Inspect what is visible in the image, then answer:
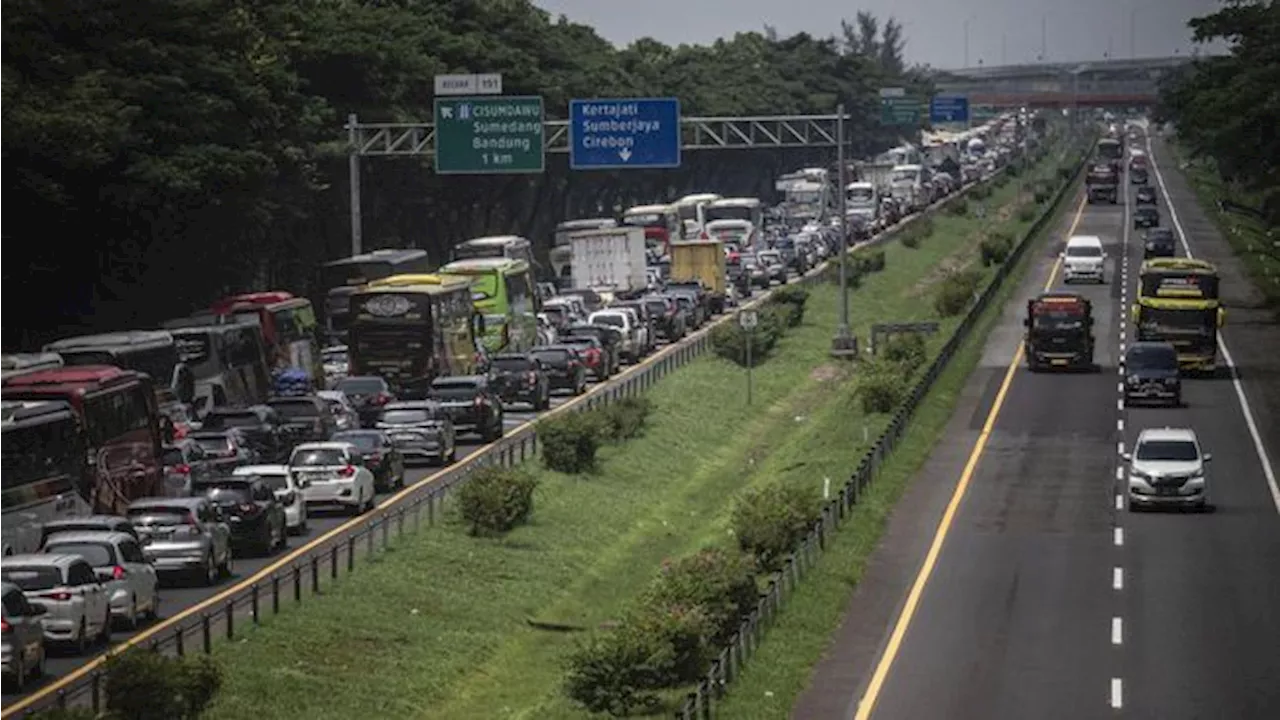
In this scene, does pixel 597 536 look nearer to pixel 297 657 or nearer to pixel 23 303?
pixel 297 657

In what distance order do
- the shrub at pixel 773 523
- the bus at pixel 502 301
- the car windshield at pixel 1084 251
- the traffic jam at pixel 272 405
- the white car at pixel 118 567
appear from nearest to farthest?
the white car at pixel 118 567 → the traffic jam at pixel 272 405 → the shrub at pixel 773 523 → the bus at pixel 502 301 → the car windshield at pixel 1084 251

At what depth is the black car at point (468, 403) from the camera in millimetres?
70562

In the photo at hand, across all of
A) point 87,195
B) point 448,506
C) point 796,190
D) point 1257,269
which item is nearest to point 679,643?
point 448,506

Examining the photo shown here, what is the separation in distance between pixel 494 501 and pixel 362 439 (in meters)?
4.70

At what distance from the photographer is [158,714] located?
35.2 metres

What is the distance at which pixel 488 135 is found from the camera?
100m

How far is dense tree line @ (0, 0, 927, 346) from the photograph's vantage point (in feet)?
259

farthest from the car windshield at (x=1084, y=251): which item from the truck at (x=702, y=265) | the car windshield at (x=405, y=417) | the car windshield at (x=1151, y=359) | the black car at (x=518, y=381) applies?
the car windshield at (x=405, y=417)

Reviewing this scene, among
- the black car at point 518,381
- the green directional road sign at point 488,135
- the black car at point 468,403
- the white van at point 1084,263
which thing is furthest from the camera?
the white van at point 1084,263

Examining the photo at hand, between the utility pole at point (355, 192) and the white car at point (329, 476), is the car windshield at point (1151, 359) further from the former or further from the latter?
the utility pole at point (355, 192)

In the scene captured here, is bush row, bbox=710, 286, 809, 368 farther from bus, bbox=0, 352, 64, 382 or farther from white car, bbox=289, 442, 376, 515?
white car, bbox=289, 442, 376, 515

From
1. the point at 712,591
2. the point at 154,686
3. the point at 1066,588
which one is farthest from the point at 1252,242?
the point at 154,686

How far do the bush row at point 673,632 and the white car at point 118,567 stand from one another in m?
6.62

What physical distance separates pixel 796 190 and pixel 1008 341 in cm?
7292
